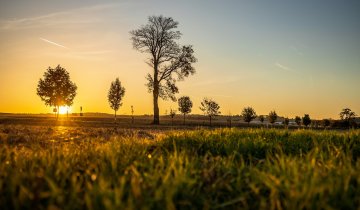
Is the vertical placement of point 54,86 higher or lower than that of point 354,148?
higher

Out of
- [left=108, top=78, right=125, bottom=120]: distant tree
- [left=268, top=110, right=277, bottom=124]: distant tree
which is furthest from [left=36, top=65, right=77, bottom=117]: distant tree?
[left=268, top=110, right=277, bottom=124]: distant tree

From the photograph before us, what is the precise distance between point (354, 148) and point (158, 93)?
38611 mm

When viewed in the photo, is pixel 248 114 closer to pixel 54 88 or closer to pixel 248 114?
pixel 248 114

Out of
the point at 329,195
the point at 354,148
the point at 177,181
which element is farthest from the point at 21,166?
the point at 354,148

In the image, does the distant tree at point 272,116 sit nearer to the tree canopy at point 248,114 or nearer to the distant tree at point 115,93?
the tree canopy at point 248,114

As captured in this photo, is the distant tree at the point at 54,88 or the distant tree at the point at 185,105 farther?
the distant tree at the point at 185,105

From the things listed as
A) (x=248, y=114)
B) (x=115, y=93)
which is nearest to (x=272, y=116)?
(x=248, y=114)

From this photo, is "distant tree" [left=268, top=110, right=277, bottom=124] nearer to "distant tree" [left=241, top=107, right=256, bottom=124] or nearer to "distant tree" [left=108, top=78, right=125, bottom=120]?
"distant tree" [left=241, top=107, right=256, bottom=124]

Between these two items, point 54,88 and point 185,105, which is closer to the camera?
point 54,88

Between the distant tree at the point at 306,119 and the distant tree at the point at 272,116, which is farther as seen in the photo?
the distant tree at the point at 272,116

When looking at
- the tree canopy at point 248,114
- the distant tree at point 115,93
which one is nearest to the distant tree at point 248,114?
the tree canopy at point 248,114

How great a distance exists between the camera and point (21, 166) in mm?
4461

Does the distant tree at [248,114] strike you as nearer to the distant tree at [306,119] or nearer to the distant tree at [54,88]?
the distant tree at [306,119]

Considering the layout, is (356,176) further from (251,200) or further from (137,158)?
(137,158)
